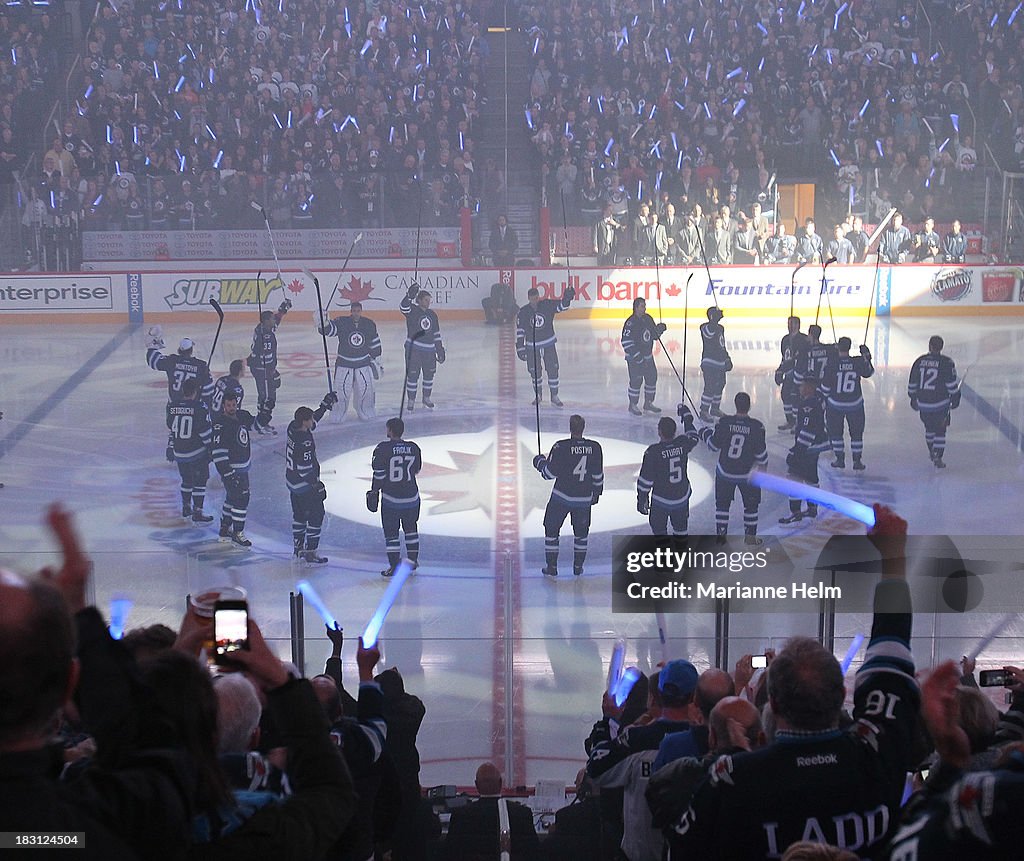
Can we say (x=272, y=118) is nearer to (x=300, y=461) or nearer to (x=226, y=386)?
(x=226, y=386)

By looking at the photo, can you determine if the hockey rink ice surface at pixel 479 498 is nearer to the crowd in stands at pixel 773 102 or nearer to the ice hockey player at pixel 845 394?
the ice hockey player at pixel 845 394

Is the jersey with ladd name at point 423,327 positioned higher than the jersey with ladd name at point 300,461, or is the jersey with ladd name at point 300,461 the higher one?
the jersey with ladd name at point 423,327

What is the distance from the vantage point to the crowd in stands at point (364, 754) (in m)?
1.34

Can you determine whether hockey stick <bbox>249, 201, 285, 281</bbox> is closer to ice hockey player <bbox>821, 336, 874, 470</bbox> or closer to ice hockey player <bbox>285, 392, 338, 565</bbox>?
ice hockey player <bbox>821, 336, 874, 470</bbox>

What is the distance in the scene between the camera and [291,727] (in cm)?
170

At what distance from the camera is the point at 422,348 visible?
1255cm

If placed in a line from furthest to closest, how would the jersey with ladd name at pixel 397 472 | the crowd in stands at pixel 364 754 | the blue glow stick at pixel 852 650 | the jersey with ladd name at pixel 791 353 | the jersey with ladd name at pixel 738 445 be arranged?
the jersey with ladd name at pixel 791 353 → the jersey with ladd name at pixel 738 445 → the jersey with ladd name at pixel 397 472 → the blue glow stick at pixel 852 650 → the crowd in stands at pixel 364 754

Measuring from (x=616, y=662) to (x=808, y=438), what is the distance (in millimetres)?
4084

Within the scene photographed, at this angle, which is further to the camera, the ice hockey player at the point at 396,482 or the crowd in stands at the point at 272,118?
the crowd in stands at the point at 272,118


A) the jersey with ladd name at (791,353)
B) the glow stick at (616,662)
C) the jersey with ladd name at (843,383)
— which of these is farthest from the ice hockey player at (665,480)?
the jersey with ladd name at (791,353)

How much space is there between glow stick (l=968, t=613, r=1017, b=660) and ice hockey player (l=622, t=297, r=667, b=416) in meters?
6.43

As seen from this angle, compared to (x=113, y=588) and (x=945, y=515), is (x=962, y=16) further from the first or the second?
(x=113, y=588)

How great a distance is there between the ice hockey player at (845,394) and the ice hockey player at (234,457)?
4626 mm

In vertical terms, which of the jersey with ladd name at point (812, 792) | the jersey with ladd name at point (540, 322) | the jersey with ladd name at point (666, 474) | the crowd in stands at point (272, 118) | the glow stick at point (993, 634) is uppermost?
the crowd in stands at point (272, 118)
